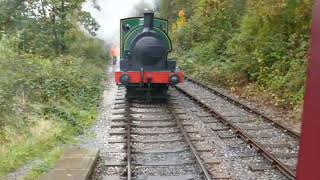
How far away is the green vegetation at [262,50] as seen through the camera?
14.2 metres

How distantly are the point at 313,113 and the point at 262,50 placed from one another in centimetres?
1579

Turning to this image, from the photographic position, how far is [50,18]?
20.3 metres

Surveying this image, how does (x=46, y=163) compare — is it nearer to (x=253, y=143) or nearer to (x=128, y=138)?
(x=128, y=138)

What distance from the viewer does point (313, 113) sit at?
1.42 m

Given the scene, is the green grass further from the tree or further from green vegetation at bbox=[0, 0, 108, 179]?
the tree

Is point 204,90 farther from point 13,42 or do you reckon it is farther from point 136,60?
point 13,42

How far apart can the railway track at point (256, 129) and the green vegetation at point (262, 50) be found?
1.50 m

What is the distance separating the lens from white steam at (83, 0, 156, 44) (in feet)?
113

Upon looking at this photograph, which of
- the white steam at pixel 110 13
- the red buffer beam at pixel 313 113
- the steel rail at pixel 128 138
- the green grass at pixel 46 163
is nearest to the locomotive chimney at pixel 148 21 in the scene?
the steel rail at pixel 128 138

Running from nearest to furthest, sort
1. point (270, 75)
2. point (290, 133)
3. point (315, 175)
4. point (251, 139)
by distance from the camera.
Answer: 1. point (315, 175)
2. point (251, 139)
3. point (290, 133)
4. point (270, 75)

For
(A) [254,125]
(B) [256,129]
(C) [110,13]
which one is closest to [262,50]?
(A) [254,125]

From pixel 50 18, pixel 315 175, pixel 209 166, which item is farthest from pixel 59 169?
pixel 50 18

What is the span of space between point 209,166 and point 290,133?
9.66 feet

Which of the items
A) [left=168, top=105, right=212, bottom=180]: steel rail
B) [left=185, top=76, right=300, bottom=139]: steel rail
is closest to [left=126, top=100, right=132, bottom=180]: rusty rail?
[left=168, top=105, right=212, bottom=180]: steel rail
